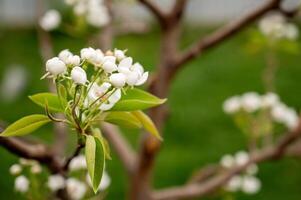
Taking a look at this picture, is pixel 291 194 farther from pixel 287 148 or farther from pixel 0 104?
pixel 0 104

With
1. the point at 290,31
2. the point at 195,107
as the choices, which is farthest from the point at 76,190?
the point at 195,107

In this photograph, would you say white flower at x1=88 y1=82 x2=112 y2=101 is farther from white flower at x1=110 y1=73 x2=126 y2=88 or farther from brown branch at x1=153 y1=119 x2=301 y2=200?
brown branch at x1=153 y1=119 x2=301 y2=200

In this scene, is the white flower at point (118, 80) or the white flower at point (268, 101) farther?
the white flower at point (268, 101)

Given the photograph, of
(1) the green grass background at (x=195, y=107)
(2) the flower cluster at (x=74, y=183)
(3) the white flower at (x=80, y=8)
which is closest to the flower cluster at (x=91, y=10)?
(3) the white flower at (x=80, y=8)

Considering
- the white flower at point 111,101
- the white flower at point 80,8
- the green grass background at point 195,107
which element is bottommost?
the white flower at point 111,101

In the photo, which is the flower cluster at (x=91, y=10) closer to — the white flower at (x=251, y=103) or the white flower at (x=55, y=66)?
the white flower at (x=251, y=103)

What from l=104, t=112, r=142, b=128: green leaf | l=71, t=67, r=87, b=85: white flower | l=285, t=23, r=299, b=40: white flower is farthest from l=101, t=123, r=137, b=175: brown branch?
l=71, t=67, r=87, b=85: white flower

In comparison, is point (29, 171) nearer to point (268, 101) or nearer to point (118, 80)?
point (118, 80)
